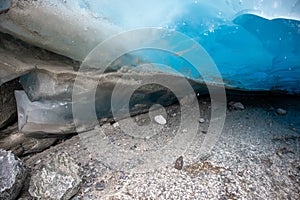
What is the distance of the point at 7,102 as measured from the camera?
1084 millimetres

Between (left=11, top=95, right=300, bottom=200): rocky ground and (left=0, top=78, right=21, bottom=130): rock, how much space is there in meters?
0.18

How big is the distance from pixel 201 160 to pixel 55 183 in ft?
1.67

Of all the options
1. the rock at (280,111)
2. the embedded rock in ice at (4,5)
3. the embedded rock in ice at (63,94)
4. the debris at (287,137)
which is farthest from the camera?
the rock at (280,111)

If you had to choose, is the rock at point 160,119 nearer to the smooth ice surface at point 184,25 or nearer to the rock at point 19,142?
the smooth ice surface at point 184,25

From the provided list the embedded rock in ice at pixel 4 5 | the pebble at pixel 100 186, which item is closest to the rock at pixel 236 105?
the pebble at pixel 100 186

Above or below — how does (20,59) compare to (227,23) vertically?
below

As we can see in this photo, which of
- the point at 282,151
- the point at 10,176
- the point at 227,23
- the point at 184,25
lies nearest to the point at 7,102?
the point at 10,176

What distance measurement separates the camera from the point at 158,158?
3.27 ft

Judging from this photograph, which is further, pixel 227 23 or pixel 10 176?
pixel 227 23

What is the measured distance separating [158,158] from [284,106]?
0.71m

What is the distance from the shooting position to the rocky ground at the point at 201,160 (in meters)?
0.86

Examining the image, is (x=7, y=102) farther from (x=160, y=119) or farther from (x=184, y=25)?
(x=184, y=25)

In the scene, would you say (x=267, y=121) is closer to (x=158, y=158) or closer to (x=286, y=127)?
(x=286, y=127)

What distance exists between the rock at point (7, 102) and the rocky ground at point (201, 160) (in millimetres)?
179
